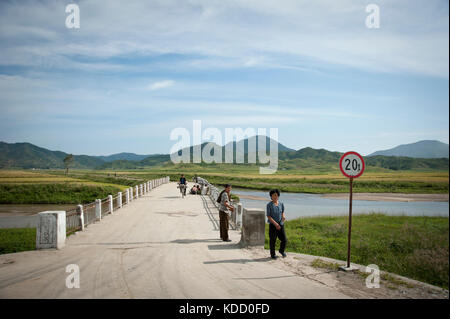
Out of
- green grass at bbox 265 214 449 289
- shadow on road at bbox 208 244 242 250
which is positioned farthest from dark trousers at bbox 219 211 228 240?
green grass at bbox 265 214 449 289

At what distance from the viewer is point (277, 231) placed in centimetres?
819

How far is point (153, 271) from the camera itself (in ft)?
22.8

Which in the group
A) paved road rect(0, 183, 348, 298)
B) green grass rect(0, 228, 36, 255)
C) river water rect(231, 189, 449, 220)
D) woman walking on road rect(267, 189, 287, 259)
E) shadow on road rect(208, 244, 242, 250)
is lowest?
river water rect(231, 189, 449, 220)

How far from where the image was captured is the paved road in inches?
223

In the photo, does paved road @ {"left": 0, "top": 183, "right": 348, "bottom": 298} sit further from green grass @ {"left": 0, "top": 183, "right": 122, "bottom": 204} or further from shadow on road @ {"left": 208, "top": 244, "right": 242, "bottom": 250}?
green grass @ {"left": 0, "top": 183, "right": 122, "bottom": 204}

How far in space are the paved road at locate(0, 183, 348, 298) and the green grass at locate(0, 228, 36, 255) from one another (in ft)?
6.15

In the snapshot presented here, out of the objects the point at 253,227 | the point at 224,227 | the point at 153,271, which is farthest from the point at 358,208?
the point at 153,271

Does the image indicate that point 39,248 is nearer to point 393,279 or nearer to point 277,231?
point 277,231

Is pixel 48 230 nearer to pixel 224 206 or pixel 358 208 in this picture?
pixel 224 206

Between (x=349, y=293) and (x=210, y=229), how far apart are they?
7615 mm

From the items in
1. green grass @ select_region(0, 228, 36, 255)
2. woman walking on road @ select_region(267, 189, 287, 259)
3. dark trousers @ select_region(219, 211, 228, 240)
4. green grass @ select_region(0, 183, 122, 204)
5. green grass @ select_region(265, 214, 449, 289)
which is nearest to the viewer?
woman walking on road @ select_region(267, 189, 287, 259)

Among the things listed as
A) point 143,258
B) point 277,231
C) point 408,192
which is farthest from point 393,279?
point 408,192
